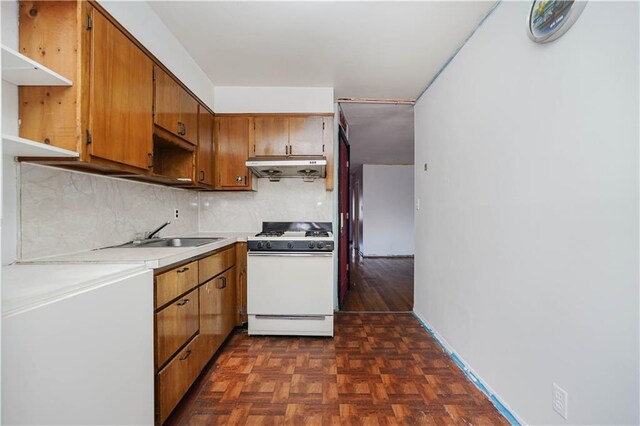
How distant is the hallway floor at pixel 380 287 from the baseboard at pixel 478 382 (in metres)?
0.85

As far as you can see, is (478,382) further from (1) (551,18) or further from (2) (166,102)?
(2) (166,102)

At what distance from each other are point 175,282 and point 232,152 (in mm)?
1739

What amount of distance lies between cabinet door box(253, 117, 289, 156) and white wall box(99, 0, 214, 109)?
59 cm

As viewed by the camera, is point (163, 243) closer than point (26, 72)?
No

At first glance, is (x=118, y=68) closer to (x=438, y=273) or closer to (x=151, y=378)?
(x=151, y=378)

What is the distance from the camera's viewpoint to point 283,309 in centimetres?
273

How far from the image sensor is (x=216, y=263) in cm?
230

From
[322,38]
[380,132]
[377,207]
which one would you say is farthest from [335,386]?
[377,207]

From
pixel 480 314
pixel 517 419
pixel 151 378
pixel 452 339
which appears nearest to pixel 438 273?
pixel 452 339

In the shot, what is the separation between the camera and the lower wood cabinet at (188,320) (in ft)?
4.97

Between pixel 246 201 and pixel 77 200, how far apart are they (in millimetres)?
1741

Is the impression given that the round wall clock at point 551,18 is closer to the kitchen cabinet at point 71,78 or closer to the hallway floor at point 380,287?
the kitchen cabinet at point 71,78

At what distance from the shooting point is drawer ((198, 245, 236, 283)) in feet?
6.70

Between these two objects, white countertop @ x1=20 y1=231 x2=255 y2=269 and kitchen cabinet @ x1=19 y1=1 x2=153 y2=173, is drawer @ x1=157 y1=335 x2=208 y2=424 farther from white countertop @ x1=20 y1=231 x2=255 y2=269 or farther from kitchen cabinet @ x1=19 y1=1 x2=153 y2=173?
kitchen cabinet @ x1=19 y1=1 x2=153 y2=173
